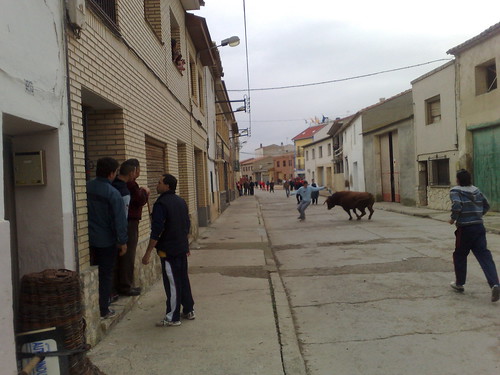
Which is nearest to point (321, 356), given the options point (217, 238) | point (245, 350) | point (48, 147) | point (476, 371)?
point (245, 350)

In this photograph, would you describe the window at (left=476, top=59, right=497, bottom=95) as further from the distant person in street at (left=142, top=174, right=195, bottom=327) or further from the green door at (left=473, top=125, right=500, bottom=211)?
the distant person in street at (left=142, top=174, right=195, bottom=327)

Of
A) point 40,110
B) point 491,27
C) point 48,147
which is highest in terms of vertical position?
point 491,27

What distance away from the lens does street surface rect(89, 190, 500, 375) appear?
3830 millimetres

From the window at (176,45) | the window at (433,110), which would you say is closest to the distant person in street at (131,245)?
the window at (176,45)

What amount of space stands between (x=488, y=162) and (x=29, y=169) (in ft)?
49.2

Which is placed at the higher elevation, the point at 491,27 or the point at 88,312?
the point at 491,27

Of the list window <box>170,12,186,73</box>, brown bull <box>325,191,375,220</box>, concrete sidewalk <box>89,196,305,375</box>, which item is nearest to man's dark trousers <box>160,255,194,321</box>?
concrete sidewalk <box>89,196,305,375</box>

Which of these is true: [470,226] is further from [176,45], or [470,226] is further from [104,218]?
[176,45]

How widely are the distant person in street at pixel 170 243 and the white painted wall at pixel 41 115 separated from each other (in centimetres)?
99

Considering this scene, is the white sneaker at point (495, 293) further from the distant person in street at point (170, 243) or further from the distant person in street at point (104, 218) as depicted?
the distant person in street at point (104, 218)

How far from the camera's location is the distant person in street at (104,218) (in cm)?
446

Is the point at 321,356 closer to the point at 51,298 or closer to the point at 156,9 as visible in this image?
the point at 51,298

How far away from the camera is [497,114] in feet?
46.9

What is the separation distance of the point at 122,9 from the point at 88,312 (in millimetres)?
4140
